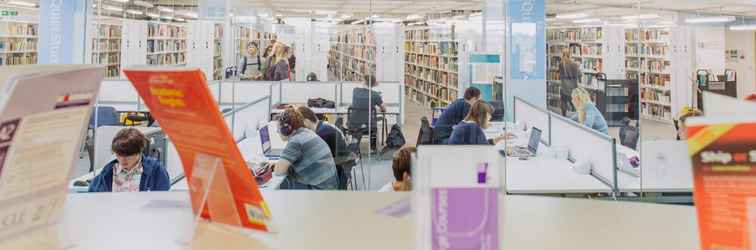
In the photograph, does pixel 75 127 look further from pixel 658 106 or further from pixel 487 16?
pixel 658 106

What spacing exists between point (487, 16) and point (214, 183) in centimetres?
466

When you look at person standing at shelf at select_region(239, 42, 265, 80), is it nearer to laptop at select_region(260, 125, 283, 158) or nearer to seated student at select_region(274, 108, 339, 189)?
laptop at select_region(260, 125, 283, 158)

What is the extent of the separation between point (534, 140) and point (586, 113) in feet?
1.62

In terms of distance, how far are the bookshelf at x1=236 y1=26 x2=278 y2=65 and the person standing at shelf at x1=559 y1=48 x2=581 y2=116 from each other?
2.79 m

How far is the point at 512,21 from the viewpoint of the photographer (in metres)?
5.25

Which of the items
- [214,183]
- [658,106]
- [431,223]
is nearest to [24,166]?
[214,183]

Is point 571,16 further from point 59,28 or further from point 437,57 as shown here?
point 59,28

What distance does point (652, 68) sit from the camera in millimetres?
5453

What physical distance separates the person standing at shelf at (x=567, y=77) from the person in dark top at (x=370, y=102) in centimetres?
175

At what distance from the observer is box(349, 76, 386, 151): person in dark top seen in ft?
18.6

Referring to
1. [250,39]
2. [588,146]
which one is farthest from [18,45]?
[588,146]

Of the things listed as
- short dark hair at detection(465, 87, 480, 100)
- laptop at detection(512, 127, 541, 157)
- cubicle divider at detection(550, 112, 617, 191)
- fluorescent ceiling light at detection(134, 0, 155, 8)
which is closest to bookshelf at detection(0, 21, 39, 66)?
fluorescent ceiling light at detection(134, 0, 155, 8)

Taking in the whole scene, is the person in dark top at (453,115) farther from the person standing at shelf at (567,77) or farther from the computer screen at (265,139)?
the computer screen at (265,139)

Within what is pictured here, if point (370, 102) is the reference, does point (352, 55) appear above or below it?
above
